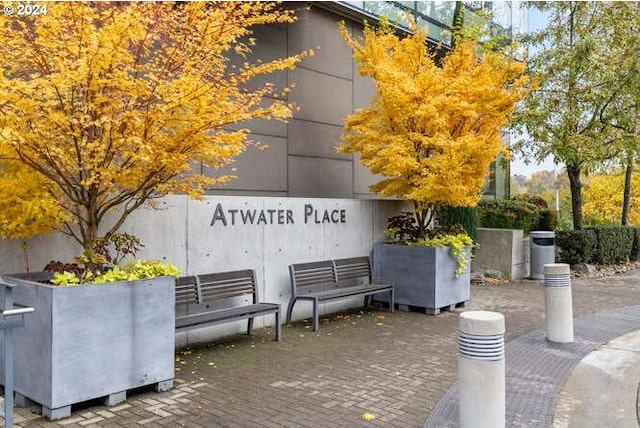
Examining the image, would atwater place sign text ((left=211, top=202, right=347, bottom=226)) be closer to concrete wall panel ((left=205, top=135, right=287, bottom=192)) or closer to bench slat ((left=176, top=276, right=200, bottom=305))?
bench slat ((left=176, top=276, right=200, bottom=305))

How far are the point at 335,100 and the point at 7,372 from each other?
360 inches

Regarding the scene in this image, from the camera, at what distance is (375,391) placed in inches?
210

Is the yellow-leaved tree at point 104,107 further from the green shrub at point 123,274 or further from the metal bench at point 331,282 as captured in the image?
the metal bench at point 331,282

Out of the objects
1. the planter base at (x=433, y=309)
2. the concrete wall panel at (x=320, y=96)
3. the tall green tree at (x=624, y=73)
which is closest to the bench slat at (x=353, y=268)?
the planter base at (x=433, y=309)

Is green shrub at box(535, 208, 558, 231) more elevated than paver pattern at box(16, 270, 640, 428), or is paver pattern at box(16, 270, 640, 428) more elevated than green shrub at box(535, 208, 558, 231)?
green shrub at box(535, 208, 558, 231)

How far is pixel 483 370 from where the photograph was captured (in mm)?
4113

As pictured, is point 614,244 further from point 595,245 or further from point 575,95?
point 575,95

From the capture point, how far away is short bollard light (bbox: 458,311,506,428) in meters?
4.10

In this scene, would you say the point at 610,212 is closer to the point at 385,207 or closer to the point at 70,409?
the point at 385,207

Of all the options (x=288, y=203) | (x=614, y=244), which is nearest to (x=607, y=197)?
(x=614, y=244)

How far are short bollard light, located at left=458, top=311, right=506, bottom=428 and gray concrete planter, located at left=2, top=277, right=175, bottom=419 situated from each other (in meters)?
2.87

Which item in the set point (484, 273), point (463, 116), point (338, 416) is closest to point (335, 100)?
point (463, 116)

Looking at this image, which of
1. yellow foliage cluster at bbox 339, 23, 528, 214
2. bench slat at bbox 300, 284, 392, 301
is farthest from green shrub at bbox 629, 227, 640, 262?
bench slat at bbox 300, 284, 392, 301

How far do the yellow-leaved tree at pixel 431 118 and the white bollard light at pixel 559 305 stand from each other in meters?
2.01
